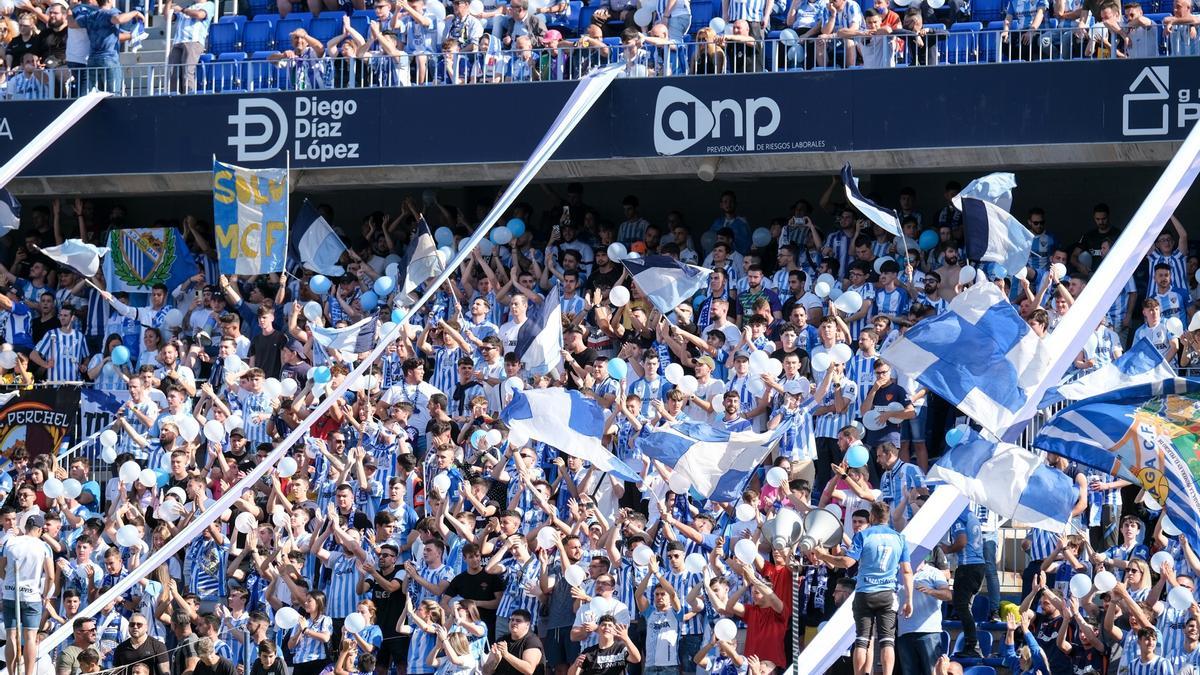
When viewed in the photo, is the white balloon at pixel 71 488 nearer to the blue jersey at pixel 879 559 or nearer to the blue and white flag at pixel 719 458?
the blue and white flag at pixel 719 458

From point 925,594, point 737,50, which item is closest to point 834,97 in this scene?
point 737,50

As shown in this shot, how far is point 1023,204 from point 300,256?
21.7 feet

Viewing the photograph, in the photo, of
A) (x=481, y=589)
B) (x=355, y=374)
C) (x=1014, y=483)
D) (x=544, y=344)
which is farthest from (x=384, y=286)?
(x=1014, y=483)

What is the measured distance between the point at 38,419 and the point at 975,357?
919 cm

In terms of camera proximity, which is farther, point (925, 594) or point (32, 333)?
point (32, 333)

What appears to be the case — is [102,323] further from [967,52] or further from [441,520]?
[967,52]

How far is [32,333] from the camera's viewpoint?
22.3 metres

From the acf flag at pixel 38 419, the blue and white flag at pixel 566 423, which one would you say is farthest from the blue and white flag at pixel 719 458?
the acf flag at pixel 38 419

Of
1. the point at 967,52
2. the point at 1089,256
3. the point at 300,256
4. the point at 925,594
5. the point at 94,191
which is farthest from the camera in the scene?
the point at 94,191

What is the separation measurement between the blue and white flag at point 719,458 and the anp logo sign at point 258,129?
22.1ft

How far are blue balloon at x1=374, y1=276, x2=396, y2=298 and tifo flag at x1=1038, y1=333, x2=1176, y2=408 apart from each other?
6.77 metres

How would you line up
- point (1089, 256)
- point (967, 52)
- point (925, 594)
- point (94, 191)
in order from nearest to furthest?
point (925, 594) → point (1089, 256) → point (967, 52) → point (94, 191)

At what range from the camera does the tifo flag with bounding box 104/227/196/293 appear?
22.6m

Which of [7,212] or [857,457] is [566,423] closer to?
[857,457]
